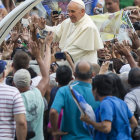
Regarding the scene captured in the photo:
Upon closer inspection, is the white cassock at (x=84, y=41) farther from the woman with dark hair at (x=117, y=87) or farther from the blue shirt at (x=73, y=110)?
the blue shirt at (x=73, y=110)

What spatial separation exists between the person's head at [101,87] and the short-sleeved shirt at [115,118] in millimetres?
121

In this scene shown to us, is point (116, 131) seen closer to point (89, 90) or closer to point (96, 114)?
point (96, 114)

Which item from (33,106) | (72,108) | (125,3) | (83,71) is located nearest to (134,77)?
(83,71)

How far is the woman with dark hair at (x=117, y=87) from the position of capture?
6952 millimetres

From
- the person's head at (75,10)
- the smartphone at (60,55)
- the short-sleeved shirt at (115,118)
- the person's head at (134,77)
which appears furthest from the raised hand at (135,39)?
the short-sleeved shirt at (115,118)

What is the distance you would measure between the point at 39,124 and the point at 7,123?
661 mm

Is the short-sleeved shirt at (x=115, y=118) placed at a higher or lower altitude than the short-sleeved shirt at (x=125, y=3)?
lower

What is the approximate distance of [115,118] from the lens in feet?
20.9

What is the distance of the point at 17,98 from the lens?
6.34 metres

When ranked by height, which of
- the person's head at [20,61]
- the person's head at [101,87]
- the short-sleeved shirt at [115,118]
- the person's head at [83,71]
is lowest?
the short-sleeved shirt at [115,118]

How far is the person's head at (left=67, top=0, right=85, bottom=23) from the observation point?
9.98 meters

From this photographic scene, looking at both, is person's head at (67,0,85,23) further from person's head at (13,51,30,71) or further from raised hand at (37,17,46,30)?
person's head at (13,51,30,71)

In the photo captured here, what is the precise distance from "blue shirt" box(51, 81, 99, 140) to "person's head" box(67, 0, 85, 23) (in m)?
3.21

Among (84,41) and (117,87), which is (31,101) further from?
(84,41)
